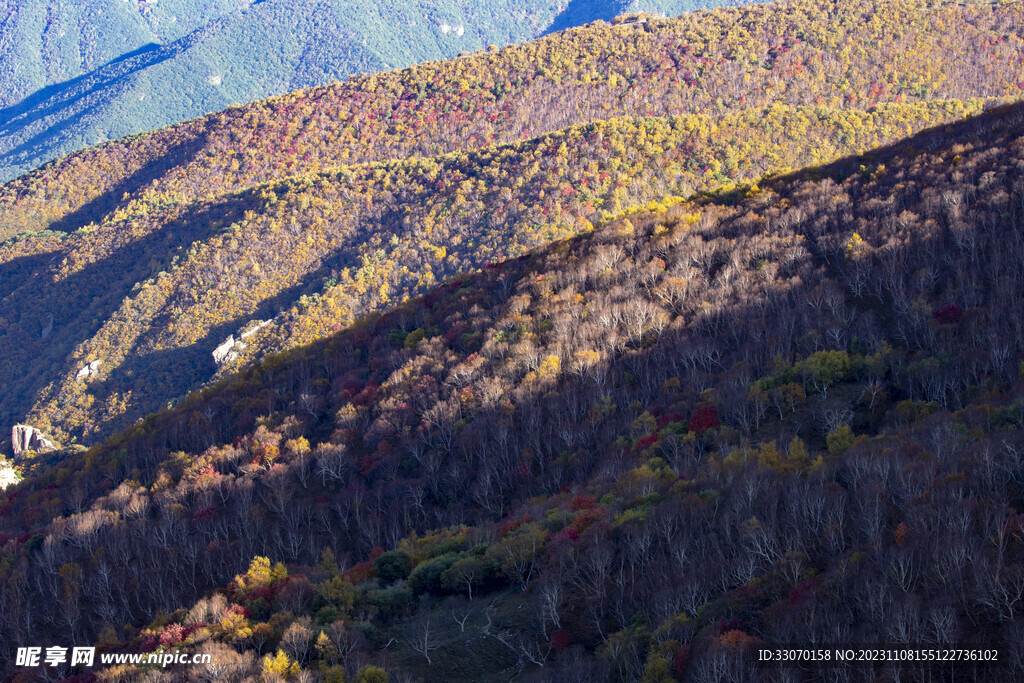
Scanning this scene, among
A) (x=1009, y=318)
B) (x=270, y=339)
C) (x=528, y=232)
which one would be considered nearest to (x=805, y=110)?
(x=528, y=232)

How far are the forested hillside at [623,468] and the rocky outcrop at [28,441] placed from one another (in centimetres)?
5251

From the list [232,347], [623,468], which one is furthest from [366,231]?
[623,468]

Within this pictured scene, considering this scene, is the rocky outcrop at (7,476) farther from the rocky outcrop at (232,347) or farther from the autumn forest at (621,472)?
the rocky outcrop at (232,347)

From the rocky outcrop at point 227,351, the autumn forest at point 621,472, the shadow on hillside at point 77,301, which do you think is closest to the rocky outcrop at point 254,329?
the rocky outcrop at point 227,351

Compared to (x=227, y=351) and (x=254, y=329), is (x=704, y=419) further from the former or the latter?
(x=254, y=329)

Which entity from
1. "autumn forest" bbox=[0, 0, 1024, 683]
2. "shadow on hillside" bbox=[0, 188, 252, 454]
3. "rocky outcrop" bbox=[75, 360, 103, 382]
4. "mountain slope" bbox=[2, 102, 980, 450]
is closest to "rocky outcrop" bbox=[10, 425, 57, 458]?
"mountain slope" bbox=[2, 102, 980, 450]

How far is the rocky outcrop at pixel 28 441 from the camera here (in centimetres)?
12712

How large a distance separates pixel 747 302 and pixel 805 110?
125162mm

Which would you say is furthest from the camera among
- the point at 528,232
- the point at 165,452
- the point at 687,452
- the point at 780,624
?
the point at 528,232

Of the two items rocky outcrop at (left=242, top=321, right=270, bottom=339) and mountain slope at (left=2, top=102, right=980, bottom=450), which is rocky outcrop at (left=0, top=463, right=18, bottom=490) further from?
rocky outcrop at (left=242, top=321, right=270, bottom=339)

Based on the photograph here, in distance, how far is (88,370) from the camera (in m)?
156

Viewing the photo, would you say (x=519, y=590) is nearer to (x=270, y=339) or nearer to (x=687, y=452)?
(x=687, y=452)

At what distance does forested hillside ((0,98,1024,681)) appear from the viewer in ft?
108

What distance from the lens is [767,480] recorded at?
4034 centimetres
